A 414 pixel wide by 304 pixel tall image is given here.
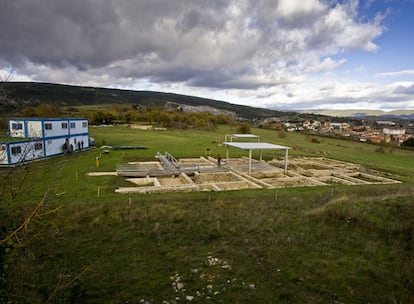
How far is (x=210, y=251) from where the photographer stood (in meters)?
9.04

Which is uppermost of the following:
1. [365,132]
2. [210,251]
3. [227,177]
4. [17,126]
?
[17,126]

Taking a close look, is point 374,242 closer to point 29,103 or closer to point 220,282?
point 220,282

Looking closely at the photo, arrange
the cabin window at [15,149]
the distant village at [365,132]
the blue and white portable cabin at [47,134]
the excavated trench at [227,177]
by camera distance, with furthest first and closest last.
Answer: the distant village at [365,132] → the blue and white portable cabin at [47,134] → the cabin window at [15,149] → the excavated trench at [227,177]

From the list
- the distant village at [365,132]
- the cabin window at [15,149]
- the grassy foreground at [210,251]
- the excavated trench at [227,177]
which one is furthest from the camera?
the distant village at [365,132]

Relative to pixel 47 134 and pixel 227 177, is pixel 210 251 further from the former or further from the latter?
pixel 47 134

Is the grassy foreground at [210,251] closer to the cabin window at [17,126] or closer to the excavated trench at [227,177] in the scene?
the excavated trench at [227,177]

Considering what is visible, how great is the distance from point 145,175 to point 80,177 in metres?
4.87

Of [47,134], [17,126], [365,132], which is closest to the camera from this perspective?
[17,126]

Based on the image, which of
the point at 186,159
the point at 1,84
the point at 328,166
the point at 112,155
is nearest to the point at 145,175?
the point at 186,159

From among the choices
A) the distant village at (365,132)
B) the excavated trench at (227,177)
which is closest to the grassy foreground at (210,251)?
the excavated trench at (227,177)

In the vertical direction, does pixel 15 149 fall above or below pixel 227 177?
above

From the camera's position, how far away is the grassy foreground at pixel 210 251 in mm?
6480

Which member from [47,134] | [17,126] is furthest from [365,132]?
[17,126]

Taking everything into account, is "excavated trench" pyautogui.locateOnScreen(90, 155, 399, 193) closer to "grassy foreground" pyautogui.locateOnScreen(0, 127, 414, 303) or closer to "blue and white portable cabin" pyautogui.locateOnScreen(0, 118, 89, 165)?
"grassy foreground" pyautogui.locateOnScreen(0, 127, 414, 303)
